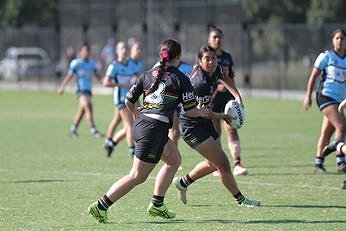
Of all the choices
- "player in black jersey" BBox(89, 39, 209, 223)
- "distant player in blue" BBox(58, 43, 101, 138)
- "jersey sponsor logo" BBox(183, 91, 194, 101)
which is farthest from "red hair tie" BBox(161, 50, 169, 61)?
"distant player in blue" BBox(58, 43, 101, 138)

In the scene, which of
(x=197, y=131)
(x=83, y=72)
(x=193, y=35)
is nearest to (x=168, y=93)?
(x=197, y=131)

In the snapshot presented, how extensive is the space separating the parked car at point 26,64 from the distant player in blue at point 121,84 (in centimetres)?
2908

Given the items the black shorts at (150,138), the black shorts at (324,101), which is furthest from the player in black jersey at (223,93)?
the black shorts at (150,138)

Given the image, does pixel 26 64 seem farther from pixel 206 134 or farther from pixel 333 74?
pixel 206 134

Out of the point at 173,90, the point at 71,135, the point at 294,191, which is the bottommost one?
the point at 71,135

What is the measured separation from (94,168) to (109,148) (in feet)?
6.78

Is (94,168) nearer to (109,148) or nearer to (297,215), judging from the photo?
(109,148)

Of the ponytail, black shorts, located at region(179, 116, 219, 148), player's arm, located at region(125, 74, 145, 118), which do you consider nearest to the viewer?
the ponytail

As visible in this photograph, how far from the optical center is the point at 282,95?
129 feet

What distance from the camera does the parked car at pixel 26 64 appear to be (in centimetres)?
4844

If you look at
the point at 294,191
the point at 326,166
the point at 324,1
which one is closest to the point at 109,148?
the point at 326,166

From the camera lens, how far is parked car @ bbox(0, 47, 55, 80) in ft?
159

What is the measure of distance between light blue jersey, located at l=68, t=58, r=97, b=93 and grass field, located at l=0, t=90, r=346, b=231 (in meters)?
1.13

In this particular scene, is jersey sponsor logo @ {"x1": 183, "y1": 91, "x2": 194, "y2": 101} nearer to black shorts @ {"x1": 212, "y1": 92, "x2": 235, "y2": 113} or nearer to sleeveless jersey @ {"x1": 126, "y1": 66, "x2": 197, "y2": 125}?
sleeveless jersey @ {"x1": 126, "y1": 66, "x2": 197, "y2": 125}
